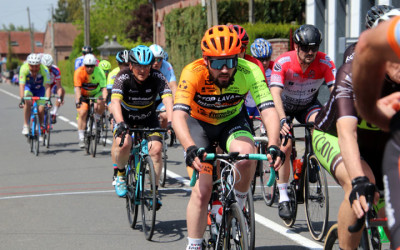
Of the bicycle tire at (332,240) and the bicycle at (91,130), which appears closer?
the bicycle tire at (332,240)

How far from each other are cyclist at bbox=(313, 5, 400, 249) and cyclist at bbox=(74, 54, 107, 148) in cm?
999

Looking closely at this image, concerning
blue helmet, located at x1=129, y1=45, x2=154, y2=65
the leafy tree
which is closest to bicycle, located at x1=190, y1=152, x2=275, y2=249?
blue helmet, located at x1=129, y1=45, x2=154, y2=65

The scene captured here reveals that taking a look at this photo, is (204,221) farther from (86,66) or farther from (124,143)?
(86,66)

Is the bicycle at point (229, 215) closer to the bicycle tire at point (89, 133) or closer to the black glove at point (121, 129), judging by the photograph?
the black glove at point (121, 129)

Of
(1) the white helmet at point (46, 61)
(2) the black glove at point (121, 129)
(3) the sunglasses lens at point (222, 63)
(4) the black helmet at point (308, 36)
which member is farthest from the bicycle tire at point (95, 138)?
(3) the sunglasses lens at point (222, 63)

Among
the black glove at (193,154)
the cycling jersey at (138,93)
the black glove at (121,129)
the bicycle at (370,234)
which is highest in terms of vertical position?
the cycling jersey at (138,93)

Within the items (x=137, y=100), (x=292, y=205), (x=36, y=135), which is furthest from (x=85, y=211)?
(x=36, y=135)

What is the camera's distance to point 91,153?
13703mm

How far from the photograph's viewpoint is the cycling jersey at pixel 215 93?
5168mm

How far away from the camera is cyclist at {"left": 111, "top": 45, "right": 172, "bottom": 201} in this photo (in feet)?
24.9

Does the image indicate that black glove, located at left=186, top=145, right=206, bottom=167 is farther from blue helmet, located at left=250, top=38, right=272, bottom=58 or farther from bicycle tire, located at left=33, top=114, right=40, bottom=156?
bicycle tire, located at left=33, top=114, right=40, bottom=156

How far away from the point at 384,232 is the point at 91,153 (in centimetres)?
1033

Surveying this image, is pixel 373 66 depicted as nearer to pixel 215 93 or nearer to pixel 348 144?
pixel 348 144

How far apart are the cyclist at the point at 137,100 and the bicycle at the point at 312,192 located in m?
1.65
